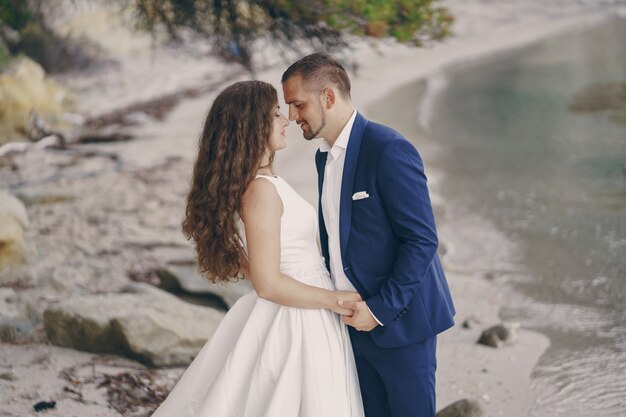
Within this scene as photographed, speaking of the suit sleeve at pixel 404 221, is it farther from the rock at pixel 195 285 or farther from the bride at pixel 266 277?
the rock at pixel 195 285

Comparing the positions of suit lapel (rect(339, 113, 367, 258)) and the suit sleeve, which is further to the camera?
suit lapel (rect(339, 113, 367, 258))

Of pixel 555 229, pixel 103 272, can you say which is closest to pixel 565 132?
pixel 555 229

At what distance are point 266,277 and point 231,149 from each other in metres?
0.53

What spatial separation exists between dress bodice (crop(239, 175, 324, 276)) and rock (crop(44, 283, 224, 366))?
2119mm

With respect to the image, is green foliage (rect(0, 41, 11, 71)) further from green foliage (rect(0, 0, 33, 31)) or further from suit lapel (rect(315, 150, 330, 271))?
suit lapel (rect(315, 150, 330, 271))

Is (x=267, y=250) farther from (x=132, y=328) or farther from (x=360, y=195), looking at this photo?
(x=132, y=328)

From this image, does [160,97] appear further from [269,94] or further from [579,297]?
[269,94]

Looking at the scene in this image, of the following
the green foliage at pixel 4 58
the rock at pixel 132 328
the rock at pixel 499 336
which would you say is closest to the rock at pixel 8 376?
the rock at pixel 132 328

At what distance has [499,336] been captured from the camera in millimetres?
6281

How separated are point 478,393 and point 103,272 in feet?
12.5

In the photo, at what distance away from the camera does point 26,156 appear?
13289 millimetres

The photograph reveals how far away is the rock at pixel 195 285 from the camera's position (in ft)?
21.8

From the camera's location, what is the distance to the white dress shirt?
336 cm

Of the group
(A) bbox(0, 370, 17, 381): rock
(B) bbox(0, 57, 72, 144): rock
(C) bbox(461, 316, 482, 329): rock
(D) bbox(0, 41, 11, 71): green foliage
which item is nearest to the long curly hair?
(A) bbox(0, 370, 17, 381): rock
